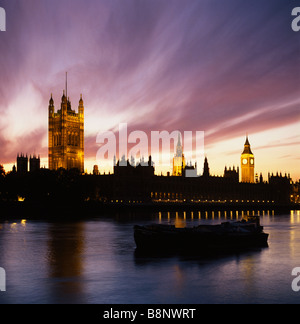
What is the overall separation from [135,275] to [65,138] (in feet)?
448

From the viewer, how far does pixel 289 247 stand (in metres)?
37.8

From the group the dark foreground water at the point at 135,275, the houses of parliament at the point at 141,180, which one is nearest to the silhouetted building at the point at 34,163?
the houses of parliament at the point at 141,180

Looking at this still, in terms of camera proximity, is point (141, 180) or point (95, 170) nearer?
point (141, 180)

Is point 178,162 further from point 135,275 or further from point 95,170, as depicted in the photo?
point 135,275

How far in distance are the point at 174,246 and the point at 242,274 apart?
7.99 m

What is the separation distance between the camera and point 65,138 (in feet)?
518

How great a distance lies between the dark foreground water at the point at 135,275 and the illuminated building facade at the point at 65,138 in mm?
121085

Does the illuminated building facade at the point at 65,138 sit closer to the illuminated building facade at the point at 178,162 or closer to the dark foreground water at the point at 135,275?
the illuminated building facade at the point at 178,162

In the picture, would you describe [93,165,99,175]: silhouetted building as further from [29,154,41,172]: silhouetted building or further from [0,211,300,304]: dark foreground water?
[0,211,300,304]: dark foreground water

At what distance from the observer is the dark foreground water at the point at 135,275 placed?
19500 millimetres

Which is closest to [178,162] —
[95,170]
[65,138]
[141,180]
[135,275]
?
[95,170]

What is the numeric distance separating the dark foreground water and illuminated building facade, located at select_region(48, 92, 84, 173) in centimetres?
12108
